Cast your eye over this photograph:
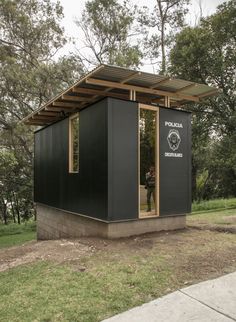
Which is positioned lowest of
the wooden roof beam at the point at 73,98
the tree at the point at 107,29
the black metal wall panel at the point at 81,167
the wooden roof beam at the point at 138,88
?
the black metal wall panel at the point at 81,167

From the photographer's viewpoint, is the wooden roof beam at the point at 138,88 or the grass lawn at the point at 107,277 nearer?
the grass lawn at the point at 107,277

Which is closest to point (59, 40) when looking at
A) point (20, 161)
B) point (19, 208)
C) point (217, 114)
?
point (20, 161)

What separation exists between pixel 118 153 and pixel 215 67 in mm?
9712

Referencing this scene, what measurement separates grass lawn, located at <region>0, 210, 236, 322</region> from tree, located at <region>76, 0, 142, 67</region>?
45.8ft

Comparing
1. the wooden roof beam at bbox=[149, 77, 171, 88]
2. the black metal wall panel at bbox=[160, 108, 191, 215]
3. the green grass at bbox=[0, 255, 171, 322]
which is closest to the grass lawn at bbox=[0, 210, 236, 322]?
the green grass at bbox=[0, 255, 171, 322]

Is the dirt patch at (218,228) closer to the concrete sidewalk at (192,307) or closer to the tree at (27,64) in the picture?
the concrete sidewalk at (192,307)

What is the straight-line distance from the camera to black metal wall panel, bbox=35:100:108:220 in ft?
21.2

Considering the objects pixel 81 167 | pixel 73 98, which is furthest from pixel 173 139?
pixel 73 98

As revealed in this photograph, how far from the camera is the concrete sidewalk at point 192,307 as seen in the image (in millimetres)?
3033

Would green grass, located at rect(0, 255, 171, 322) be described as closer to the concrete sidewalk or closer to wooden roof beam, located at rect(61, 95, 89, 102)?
the concrete sidewalk

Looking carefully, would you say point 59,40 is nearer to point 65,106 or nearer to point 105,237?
point 65,106

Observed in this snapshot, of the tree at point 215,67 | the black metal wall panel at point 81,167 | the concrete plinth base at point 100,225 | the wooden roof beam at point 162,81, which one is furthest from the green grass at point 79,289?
the tree at point 215,67

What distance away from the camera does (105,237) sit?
6.34 metres

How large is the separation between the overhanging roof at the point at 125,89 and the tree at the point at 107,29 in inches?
408
